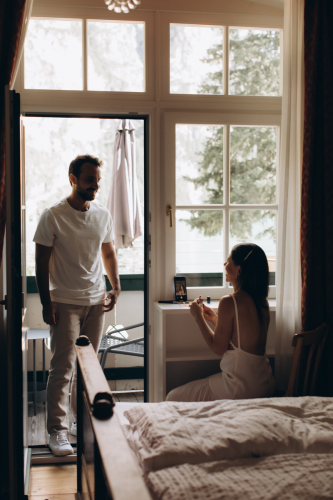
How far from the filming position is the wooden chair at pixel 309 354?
2178mm

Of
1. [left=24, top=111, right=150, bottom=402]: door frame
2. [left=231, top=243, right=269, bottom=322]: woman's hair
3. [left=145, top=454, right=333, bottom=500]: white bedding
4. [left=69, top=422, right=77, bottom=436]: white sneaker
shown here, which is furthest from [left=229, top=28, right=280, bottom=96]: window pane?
[left=69, top=422, right=77, bottom=436]: white sneaker

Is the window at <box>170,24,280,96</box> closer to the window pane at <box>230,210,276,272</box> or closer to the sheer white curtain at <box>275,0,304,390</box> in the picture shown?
the sheer white curtain at <box>275,0,304,390</box>

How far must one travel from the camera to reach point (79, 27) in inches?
105

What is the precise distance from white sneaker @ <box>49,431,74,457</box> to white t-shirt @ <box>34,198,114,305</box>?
2.60 ft

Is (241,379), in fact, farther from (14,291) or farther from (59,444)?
(59,444)

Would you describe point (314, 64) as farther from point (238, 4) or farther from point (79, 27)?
point (79, 27)

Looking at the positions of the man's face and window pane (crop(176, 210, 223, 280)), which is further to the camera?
window pane (crop(176, 210, 223, 280))

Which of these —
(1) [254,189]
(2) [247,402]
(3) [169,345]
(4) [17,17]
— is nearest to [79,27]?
(4) [17,17]

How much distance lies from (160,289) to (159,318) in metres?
0.22

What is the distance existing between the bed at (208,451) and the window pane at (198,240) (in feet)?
4.73

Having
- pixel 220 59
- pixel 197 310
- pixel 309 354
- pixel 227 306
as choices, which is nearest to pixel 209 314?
pixel 197 310

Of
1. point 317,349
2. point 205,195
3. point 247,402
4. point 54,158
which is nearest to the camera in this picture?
point 247,402

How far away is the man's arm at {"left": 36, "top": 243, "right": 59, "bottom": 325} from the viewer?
8.33ft

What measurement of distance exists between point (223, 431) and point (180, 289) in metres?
1.57
